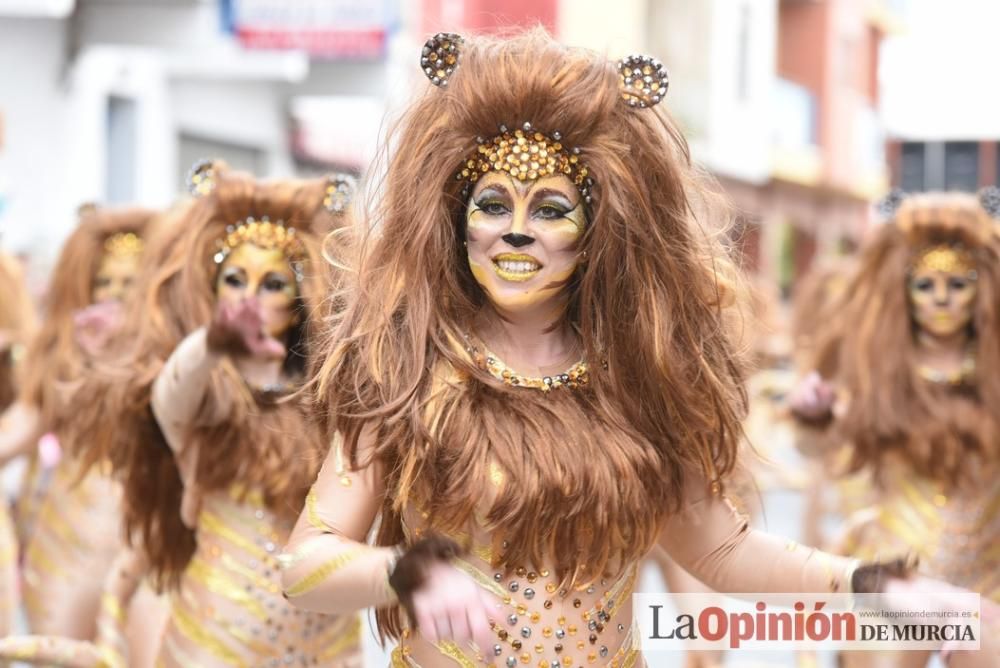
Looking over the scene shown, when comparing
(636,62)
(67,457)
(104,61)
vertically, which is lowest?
(67,457)

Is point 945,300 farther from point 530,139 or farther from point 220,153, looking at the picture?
point 220,153

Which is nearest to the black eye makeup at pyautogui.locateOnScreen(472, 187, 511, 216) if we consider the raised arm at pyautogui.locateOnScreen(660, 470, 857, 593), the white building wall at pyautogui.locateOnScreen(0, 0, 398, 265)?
the raised arm at pyautogui.locateOnScreen(660, 470, 857, 593)

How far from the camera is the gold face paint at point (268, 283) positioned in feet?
14.4

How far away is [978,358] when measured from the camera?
217 inches

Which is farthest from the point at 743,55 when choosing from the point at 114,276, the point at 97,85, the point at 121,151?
the point at 114,276

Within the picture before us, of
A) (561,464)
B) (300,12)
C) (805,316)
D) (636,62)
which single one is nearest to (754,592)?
(561,464)

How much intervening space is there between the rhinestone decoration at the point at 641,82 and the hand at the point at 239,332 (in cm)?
107

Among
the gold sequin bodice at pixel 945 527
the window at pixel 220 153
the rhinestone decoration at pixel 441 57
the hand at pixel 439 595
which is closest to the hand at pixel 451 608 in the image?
the hand at pixel 439 595

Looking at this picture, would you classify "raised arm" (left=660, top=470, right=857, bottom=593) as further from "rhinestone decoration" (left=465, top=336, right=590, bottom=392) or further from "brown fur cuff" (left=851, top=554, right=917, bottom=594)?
"rhinestone decoration" (left=465, top=336, right=590, bottom=392)

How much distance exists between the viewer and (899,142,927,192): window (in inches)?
2109

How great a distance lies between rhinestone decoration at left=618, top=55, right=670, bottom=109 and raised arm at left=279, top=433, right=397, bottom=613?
845mm

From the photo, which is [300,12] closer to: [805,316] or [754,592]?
[805,316]

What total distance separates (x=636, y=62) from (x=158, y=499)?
2.15m

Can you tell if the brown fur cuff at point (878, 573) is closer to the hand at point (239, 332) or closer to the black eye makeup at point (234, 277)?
the hand at point (239, 332)
